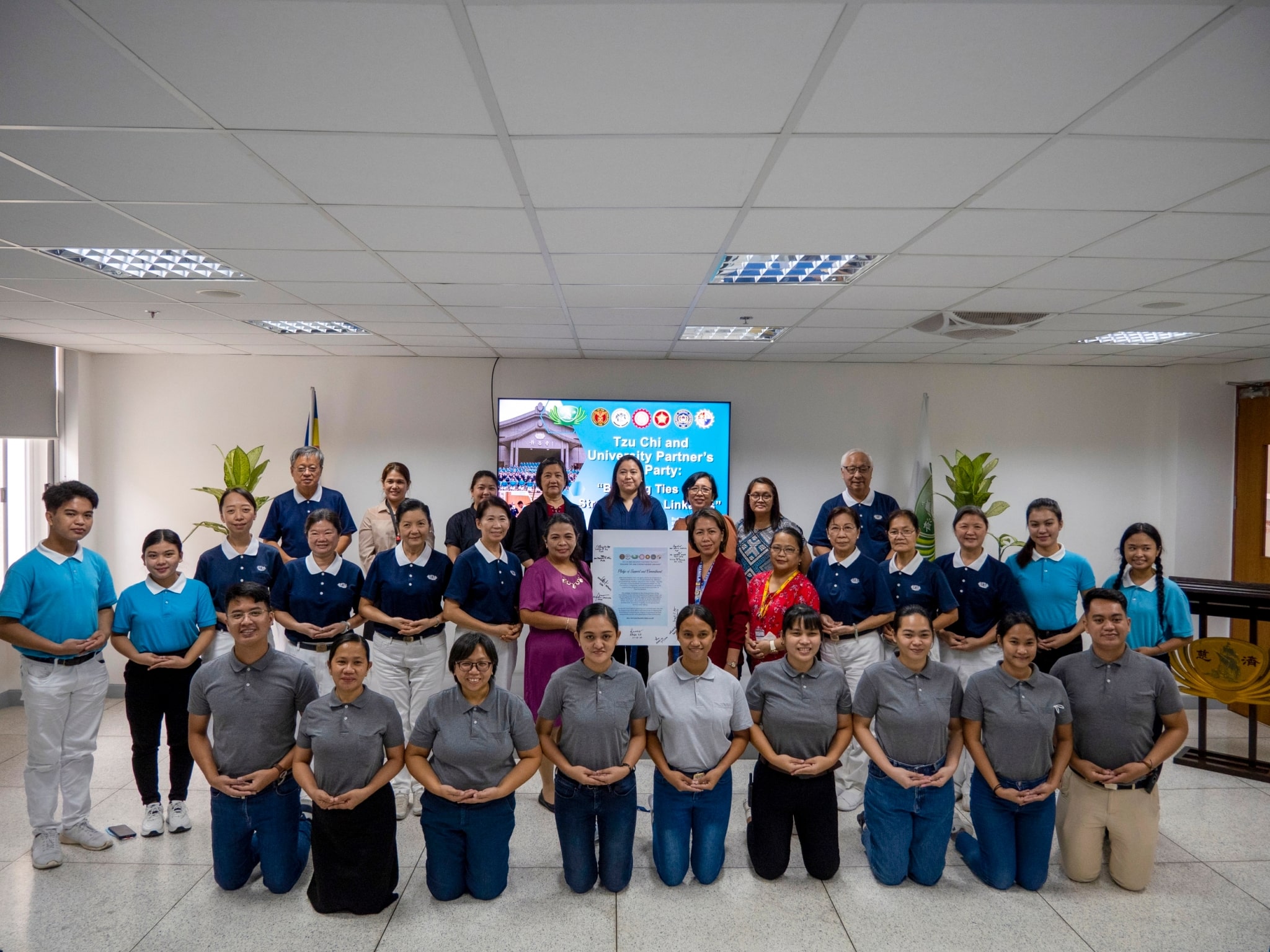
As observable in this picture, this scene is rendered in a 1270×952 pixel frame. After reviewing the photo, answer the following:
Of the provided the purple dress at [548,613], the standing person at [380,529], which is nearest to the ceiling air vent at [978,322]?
the purple dress at [548,613]

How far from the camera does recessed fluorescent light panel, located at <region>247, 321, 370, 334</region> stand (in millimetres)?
5342

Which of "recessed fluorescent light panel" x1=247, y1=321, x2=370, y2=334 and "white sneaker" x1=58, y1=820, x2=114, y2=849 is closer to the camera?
"white sneaker" x1=58, y1=820, x2=114, y2=849

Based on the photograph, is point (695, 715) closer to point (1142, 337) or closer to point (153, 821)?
point (153, 821)

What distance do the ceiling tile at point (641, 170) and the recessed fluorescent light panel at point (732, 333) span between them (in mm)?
2551

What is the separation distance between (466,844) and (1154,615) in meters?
3.99

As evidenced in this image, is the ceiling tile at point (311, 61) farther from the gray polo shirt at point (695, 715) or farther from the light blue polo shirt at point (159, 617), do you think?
the light blue polo shirt at point (159, 617)

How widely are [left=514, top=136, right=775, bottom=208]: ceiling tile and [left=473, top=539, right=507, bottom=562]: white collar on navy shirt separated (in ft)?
6.54

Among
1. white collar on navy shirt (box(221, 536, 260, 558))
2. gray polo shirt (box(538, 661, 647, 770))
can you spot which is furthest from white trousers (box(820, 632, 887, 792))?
white collar on navy shirt (box(221, 536, 260, 558))

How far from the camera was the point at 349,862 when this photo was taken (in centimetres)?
305

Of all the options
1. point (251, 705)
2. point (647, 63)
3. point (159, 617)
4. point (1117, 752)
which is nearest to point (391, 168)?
point (647, 63)

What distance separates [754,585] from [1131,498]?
4.87 meters

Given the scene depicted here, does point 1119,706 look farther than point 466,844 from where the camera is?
Yes

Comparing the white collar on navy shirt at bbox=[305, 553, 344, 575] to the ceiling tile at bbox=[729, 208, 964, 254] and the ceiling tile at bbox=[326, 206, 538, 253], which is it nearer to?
the ceiling tile at bbox=[326, 206, 538, 253]

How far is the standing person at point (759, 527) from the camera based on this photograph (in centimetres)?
464
